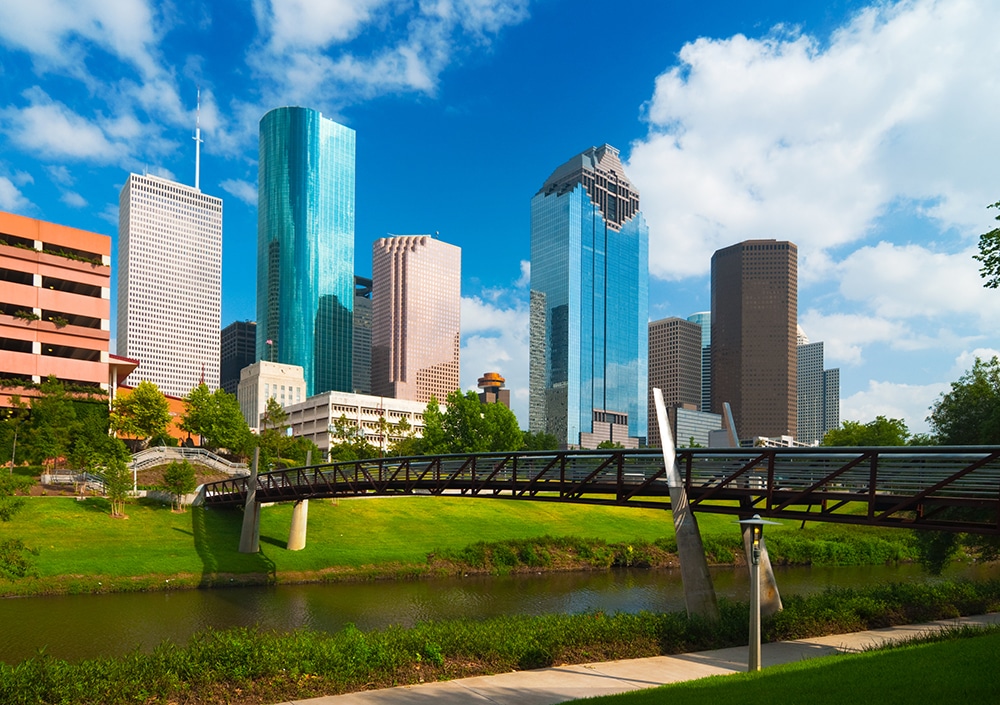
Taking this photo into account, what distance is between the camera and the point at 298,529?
175 ft

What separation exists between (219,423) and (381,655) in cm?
8817

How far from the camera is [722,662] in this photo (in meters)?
22.3

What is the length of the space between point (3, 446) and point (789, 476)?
241 ft

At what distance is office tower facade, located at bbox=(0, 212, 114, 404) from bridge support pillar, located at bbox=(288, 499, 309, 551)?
4685 cm

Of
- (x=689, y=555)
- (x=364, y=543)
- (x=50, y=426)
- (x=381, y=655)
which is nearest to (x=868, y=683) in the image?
(x=689, y=555)

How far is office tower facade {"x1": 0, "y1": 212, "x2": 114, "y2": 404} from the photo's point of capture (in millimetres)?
84312

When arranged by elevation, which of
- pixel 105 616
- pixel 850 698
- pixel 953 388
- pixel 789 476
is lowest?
pixel 105 616

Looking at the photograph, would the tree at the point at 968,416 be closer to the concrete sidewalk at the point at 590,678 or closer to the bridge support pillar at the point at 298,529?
the concrete sidewalk at the point at 590,678

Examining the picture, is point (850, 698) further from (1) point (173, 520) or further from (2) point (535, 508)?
(2) point (535, 508)

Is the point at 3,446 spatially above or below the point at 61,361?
below

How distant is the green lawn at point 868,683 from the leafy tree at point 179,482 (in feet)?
157

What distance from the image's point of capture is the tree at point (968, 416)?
113 ft

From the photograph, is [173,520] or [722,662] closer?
[722,662]

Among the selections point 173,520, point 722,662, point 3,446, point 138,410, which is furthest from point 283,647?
point 138,410
